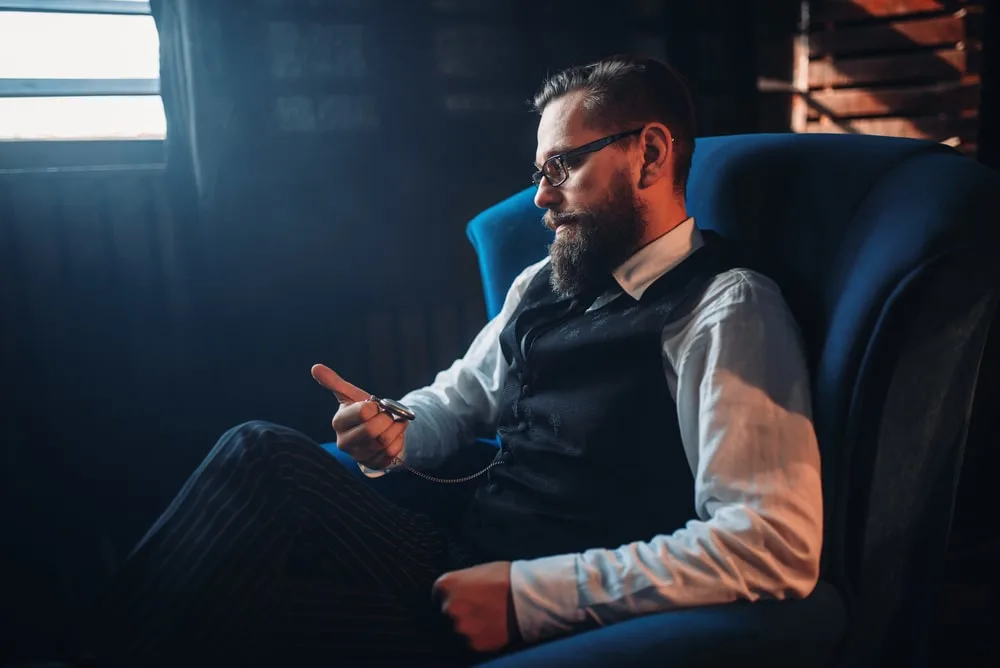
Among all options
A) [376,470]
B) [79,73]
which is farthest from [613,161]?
[79,73]

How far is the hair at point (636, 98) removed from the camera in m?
1.19

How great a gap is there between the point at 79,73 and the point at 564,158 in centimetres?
146

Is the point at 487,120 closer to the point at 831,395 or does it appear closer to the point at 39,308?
the point at 39,308

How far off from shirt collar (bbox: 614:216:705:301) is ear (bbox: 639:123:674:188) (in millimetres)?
85

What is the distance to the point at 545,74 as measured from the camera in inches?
93.4

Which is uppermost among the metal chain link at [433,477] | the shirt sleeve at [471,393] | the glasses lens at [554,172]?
the glasses lens at [554,172]

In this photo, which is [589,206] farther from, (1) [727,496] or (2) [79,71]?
(2) [79,71]

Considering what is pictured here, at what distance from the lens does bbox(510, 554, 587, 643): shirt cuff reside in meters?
0.90

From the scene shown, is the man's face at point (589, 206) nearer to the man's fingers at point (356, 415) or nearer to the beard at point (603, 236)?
the beard at point (603, 236)

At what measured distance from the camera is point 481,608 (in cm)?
92

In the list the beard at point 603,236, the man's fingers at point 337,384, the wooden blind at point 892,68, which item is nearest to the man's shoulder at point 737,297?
the beard at point 603,236

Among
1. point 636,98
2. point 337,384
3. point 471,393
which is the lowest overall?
point 471,393

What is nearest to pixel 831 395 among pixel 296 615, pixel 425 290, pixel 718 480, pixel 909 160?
pixel 718 480

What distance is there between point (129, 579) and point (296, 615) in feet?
0.79
